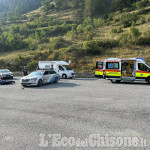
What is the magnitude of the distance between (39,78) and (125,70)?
8.90m

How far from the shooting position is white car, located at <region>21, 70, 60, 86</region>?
14.8m

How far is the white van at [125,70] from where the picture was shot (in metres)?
16.1

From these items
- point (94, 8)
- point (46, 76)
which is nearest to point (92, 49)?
point (46, 76)

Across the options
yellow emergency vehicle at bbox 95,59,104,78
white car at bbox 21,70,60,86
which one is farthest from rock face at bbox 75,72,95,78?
white car at bbox 21,70,60,86

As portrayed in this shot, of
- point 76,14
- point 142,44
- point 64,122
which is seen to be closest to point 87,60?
point 142,44

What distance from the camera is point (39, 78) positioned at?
15.2m

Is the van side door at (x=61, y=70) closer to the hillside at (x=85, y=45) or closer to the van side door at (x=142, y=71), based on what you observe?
the hillside at (x=85, y=45)

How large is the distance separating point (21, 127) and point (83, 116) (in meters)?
2.26

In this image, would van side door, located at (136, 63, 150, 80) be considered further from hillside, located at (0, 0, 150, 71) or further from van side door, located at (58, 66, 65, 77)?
hillside, located at (0, 0, 150, 71)

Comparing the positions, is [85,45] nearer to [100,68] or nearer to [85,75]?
[85,75]

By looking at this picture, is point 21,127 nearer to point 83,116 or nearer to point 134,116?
point 83,116

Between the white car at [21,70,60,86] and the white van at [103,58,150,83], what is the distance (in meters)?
5.34

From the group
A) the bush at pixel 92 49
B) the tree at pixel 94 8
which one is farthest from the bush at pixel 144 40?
the tree at pixel 94 8

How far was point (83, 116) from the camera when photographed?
6.38m
